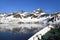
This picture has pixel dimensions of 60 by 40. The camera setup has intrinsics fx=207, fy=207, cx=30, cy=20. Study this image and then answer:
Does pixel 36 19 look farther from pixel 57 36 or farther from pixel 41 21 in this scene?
pixel 57 36

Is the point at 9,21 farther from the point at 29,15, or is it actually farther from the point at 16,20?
the point at 29,15

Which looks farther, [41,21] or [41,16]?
[41,16]

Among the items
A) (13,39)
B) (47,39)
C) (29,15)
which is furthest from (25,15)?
(47,39)

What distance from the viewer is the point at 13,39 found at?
18.3m

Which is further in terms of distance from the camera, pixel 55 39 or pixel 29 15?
pixel 29 15

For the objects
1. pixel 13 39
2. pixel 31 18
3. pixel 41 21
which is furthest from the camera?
pixel 31 18

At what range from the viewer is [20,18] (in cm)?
6388

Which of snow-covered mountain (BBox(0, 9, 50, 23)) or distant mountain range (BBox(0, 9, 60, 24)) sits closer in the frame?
distant mountain range (BBox(0, 9, 60, 24))

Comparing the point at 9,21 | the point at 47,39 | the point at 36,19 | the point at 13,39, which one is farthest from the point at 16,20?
the point at 47,39

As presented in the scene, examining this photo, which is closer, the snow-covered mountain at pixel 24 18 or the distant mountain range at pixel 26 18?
the distant mountain range at pixel 26 18

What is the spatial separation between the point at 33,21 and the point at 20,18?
5.52 metres

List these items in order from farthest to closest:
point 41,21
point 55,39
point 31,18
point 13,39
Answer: point 31,18 → point 41,21 → point 13,39 → point 55,39

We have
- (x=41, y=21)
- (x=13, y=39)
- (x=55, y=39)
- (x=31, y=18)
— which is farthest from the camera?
(x=31, y=18)

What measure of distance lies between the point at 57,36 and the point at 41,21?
154ft
